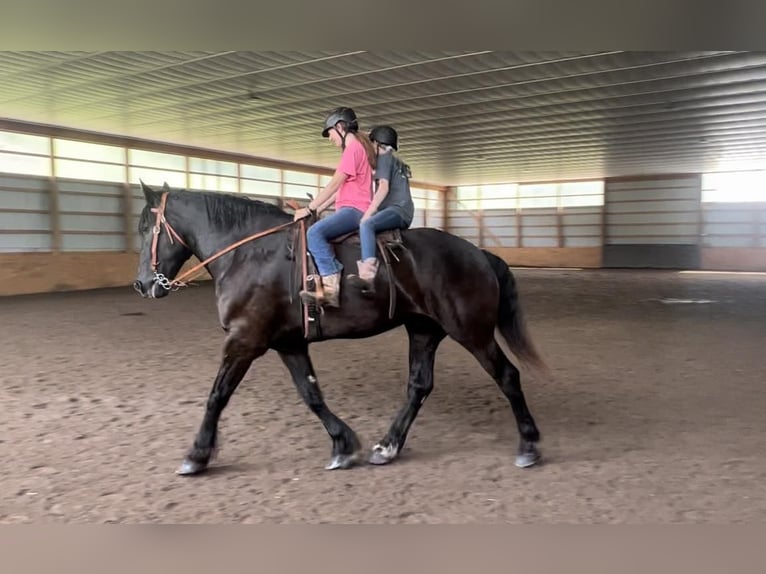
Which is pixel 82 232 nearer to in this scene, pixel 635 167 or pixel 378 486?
pixel 378 486

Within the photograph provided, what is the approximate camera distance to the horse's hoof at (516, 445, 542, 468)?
3242mm

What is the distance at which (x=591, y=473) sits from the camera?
123 inches

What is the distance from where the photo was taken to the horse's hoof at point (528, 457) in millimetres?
3242

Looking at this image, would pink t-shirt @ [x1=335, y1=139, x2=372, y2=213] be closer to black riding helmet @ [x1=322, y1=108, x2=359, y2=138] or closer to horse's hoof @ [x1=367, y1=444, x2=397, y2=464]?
black riding helmet @ [x1=322, y1=108, x2=359, y2=138]

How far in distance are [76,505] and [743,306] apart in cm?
1234

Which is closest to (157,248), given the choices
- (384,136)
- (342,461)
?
(384,136)

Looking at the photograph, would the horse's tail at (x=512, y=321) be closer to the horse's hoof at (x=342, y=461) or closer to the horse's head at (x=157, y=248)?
the horse's hoof at (x=342, y=461)

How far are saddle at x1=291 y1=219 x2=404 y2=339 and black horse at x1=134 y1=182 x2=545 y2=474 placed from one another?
0.03 metres

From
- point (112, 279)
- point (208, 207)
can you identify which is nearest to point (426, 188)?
point (112, 279)

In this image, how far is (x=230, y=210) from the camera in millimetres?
3455

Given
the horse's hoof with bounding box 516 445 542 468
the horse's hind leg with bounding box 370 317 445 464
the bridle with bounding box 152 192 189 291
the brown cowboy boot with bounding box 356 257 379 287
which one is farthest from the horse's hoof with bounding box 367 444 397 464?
the bridle with bounding box 152 192 189 291

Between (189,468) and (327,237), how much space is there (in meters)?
1.57

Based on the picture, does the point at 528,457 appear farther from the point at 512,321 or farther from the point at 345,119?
the point at 345,119

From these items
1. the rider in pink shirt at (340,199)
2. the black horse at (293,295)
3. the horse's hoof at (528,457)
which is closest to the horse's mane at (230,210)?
the black horse at (293,295)
